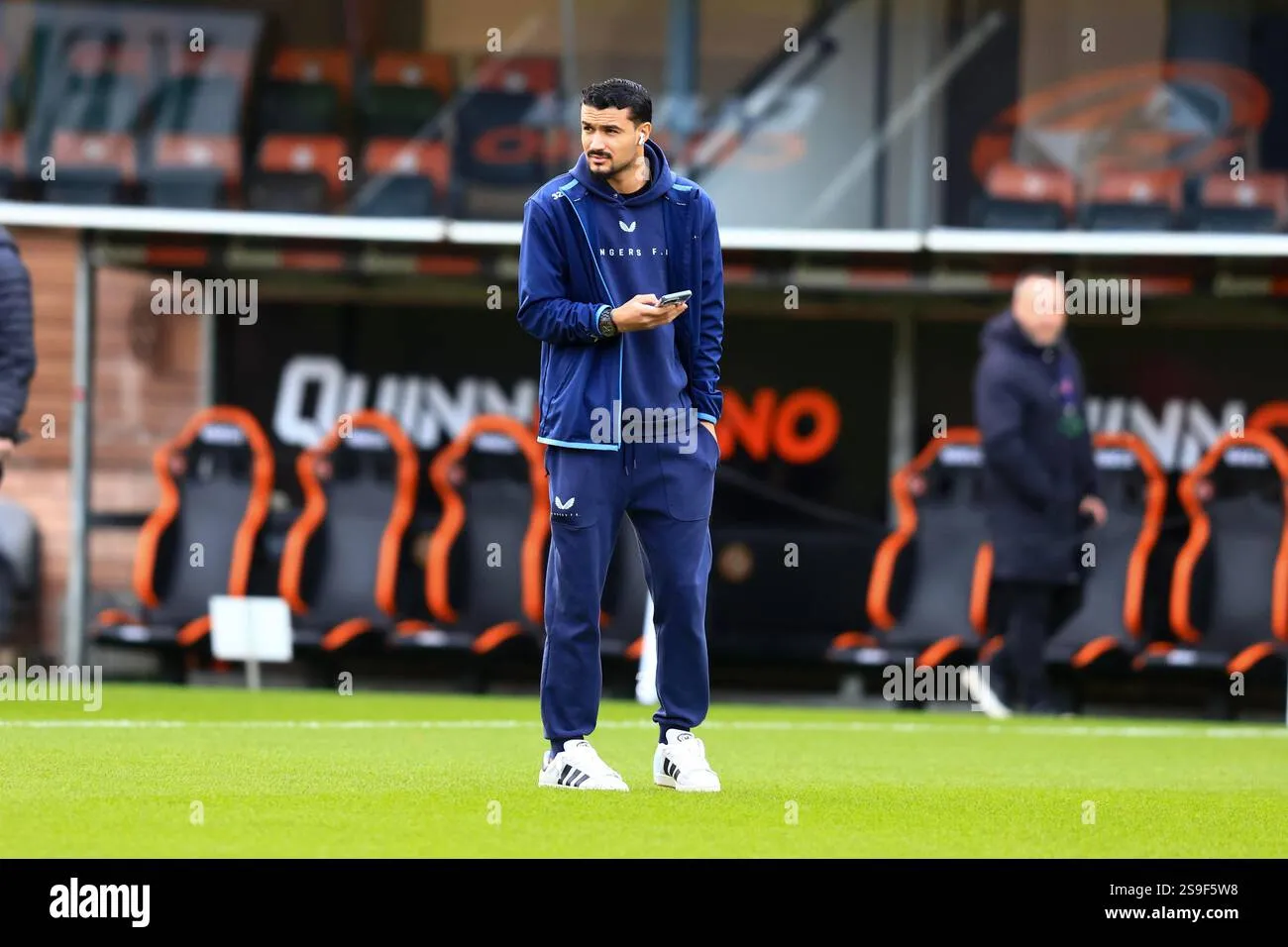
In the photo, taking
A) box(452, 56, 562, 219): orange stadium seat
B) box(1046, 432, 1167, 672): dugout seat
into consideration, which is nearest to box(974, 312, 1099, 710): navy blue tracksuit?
box(1046, 432, 1167, 672): dugout seat

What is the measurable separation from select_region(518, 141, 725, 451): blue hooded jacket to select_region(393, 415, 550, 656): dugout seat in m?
7.60

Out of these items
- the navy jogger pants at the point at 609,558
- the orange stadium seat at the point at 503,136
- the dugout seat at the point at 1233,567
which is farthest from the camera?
the orange stadium seat at the point at 503,136

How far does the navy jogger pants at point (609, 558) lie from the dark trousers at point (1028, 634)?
5510 mm

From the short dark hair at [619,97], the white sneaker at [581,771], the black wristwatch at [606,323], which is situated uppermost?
the short dark hair at [619,97]

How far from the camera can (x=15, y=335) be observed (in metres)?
10.3

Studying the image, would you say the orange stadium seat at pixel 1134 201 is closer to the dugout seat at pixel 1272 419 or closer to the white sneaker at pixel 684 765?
the dugout seat at pixel 1272 419

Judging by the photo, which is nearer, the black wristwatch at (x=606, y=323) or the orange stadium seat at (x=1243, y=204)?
the black wristwatch at (x=606, y=323)

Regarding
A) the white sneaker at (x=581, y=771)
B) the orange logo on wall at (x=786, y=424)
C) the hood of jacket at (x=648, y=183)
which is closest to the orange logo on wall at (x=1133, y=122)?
the orange logo on wall at (x=786, y=424)

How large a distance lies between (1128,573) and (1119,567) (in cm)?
13

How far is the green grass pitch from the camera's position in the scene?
650 cm

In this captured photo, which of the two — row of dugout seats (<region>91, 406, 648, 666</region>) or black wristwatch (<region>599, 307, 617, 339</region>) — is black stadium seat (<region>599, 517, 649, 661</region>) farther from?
black wristwatch (<region>599, 307, 617, 339</region>)

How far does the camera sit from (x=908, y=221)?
15.5 meters

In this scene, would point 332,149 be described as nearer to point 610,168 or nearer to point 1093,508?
point 1093,508

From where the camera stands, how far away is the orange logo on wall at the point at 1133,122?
15633 millimetres
